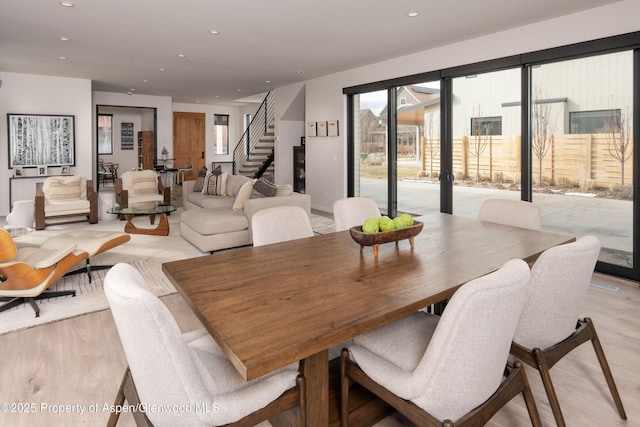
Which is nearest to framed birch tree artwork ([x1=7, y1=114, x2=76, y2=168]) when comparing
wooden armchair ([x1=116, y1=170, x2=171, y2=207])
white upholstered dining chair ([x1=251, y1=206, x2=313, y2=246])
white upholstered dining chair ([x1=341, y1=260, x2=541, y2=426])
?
wooden armchair ([x1=116, y1=170, x2=171, y2=207])

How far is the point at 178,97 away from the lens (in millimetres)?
11227

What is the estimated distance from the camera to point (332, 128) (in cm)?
766

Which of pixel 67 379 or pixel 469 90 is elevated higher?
pixel 469 90

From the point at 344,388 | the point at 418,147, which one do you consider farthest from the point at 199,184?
the point at 344,388

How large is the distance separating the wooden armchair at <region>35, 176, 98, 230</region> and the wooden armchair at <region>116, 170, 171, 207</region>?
457mm

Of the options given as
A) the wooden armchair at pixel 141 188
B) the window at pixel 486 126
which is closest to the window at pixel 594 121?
the window at pixel 486 126

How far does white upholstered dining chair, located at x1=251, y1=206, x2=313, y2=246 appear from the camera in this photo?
2457 mm

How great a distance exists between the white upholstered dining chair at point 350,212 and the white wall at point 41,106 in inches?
277

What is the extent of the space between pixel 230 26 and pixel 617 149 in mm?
4169

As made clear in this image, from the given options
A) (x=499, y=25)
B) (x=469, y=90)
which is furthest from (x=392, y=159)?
(x=499, y=25)

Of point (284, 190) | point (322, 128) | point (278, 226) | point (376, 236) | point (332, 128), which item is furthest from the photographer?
point (322, 128)

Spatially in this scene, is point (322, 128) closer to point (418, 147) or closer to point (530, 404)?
point (418, 147)

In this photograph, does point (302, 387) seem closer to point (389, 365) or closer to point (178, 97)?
point (389, 365)

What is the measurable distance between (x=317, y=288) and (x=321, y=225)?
511 centimetres
